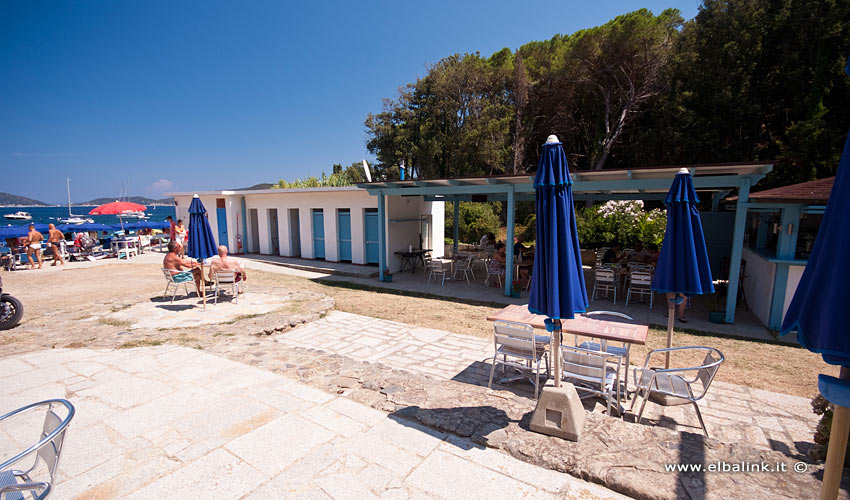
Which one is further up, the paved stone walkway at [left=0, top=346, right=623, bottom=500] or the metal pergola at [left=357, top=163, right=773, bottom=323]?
the metal pergola at [left=357, top=163, right=773, bottom=323]

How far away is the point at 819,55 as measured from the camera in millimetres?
16734

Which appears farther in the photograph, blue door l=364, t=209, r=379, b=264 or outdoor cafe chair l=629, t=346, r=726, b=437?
blue door l=364, t=209, r=379, b=264

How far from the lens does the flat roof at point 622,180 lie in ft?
22.3

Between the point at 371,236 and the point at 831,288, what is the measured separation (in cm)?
1242

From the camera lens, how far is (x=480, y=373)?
16.6 ft

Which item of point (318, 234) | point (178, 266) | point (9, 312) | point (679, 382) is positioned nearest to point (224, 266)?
point (178, 266)

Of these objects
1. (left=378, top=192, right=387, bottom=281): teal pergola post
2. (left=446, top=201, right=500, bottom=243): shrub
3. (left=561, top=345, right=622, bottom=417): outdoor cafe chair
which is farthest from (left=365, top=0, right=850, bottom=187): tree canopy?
(left=561, top=345, right=622, bottom=417): outdoor cafe chair

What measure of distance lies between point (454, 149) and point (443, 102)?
126 inches

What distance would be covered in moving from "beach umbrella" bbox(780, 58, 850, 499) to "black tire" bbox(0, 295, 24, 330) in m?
10.1

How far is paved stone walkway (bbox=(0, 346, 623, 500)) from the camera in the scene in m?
2.66

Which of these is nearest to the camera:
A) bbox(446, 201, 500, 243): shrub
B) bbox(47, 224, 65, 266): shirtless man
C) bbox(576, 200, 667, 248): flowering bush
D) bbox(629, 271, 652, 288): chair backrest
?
bbox(629, 271, 652, 288): chair backrest

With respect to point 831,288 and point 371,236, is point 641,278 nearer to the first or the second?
point 831,288

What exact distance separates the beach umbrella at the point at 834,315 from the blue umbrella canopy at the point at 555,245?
1559 mm

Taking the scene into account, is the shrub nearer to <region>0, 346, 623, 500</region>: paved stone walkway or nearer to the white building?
the white building
